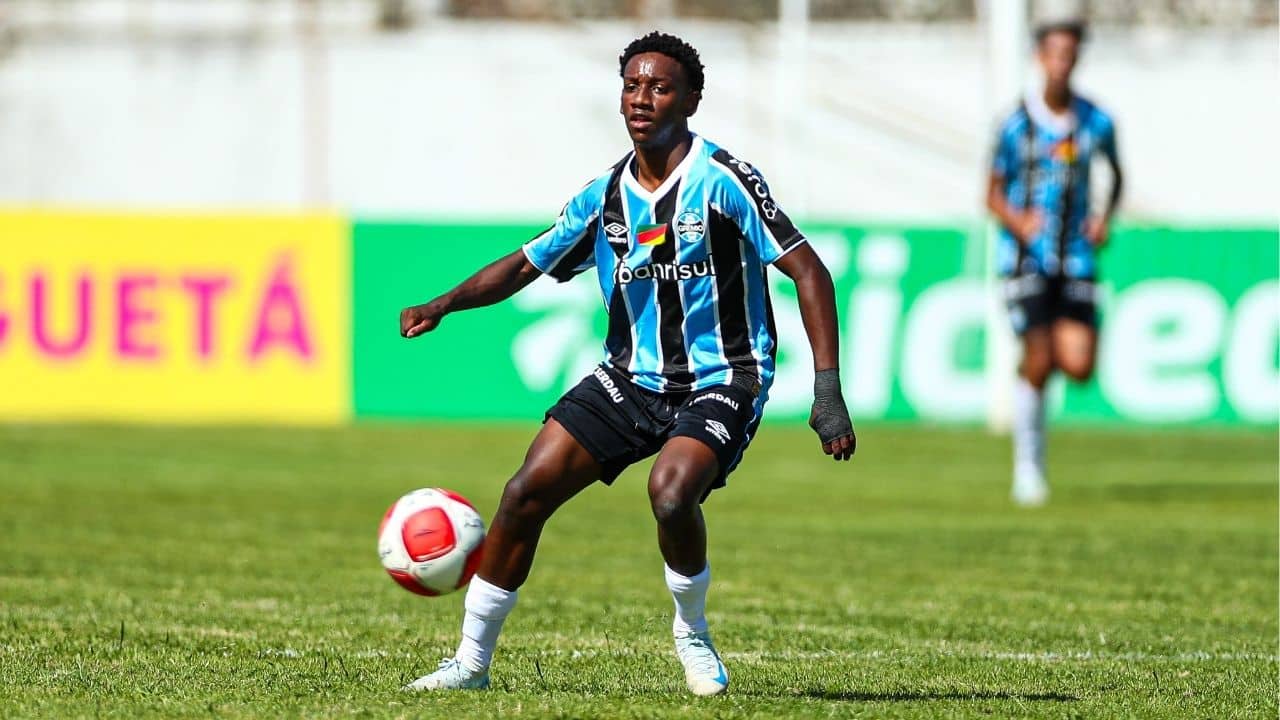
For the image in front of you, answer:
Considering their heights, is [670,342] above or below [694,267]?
below

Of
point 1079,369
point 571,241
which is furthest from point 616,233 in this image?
point 1079,369

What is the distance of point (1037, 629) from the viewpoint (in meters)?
8.27

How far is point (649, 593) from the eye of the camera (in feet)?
30.4

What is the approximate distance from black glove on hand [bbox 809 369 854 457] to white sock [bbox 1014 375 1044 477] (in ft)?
25.1

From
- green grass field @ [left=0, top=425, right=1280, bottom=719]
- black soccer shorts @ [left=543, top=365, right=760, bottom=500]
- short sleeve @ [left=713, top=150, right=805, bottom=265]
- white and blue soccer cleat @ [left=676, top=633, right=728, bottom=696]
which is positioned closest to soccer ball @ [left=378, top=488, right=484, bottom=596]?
green grass field @ [left=0, top=425, right=1280, bottom=719]

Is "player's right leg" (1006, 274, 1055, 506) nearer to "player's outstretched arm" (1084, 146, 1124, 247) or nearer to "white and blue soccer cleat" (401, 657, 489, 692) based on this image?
"player's outstretched arm" (1084, 146, 1124, 247)

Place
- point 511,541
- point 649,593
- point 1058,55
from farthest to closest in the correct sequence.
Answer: point 1058,55 → point 649,593 → point 511,541

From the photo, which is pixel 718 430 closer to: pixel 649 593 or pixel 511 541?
pixel 511 541

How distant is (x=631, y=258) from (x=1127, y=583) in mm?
4138

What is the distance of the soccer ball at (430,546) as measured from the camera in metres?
6.51

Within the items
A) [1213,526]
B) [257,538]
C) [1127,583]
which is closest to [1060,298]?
[1213,526]

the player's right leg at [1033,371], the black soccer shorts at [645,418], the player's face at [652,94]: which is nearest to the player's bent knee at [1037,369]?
the player's right leg at [1033,371]

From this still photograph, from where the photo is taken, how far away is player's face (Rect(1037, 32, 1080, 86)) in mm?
13453

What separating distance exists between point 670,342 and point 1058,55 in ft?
24.9
